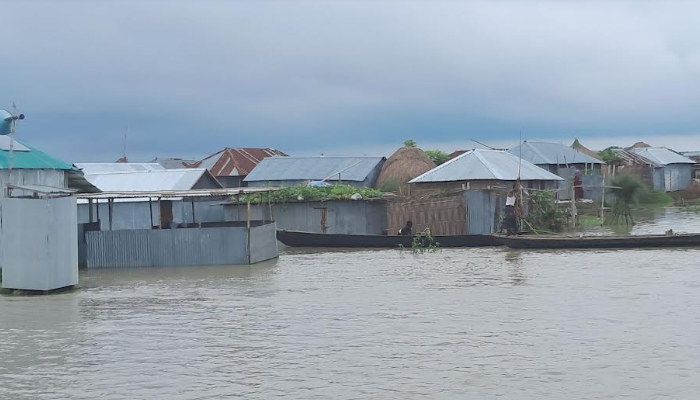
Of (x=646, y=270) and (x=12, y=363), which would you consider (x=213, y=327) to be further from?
(x=646, y=270)

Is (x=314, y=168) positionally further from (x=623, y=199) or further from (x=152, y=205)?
(x=623, y=199)

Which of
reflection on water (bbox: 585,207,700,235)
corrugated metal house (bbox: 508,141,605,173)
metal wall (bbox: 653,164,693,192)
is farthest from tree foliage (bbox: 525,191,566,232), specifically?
metal wall (bbox: 653,164,693,192)

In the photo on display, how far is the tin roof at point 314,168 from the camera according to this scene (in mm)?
36000

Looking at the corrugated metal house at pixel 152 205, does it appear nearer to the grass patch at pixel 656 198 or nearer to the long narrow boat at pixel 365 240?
the long narrow boat at pixel 365 240

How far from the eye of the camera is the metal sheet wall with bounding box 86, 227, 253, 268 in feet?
63.2

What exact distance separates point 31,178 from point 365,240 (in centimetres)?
954

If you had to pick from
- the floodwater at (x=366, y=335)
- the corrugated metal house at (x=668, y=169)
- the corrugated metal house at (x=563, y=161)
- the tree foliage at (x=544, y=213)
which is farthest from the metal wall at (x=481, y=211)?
the corrugated metal house at (x=668, y=169)

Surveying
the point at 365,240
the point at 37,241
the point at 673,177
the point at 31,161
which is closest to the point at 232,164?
the point at 365,240

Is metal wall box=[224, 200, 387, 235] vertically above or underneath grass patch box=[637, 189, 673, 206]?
underneath

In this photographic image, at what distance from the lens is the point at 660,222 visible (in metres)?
30.0

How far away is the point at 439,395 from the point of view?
8453 millimetres

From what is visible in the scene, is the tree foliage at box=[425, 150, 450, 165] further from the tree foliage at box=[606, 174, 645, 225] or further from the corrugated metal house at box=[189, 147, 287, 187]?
the tree foliage at box=[606, 174, 645, 225]

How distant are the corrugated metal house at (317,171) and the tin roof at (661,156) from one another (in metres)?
17.6

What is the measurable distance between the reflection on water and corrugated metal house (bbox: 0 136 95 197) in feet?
52.3
